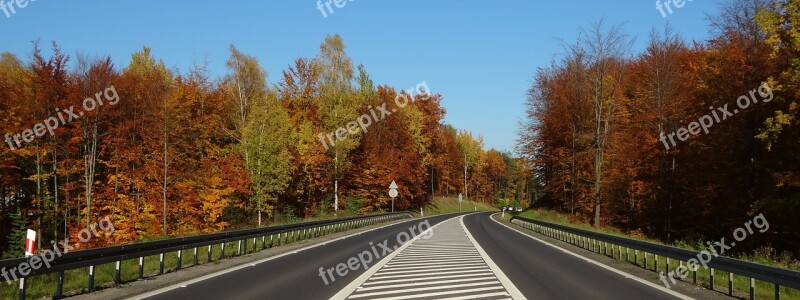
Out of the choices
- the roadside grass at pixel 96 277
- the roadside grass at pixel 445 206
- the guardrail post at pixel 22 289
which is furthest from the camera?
the roadside grass at pixel 445 206

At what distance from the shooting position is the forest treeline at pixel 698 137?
25062mm

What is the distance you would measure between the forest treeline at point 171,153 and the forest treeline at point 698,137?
14.0 metres

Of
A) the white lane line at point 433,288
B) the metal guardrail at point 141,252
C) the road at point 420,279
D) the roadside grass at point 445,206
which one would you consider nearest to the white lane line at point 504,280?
the road at point 420,279

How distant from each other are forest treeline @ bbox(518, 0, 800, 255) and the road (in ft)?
30.7

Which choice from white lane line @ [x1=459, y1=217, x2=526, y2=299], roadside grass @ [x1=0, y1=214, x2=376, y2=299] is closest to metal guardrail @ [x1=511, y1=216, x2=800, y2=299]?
white lane line @ [x1=459, y1=217, x2=526, y2=299]

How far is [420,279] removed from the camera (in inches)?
500

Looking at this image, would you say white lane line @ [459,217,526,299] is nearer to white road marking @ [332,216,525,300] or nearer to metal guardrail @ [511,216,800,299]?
white road marking @ [332,216,525,300]

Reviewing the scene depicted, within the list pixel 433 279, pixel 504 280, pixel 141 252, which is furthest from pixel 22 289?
pixel 504 280

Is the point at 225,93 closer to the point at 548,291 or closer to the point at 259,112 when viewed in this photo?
the point at 259,112

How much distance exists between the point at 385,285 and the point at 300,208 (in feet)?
156

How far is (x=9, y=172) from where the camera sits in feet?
117

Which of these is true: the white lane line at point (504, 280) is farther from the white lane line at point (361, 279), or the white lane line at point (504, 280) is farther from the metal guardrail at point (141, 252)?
the metal guardrail at point (141, 252)

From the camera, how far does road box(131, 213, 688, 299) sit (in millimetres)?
10438

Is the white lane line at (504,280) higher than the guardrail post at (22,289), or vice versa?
the guardrail post at (22,289)
